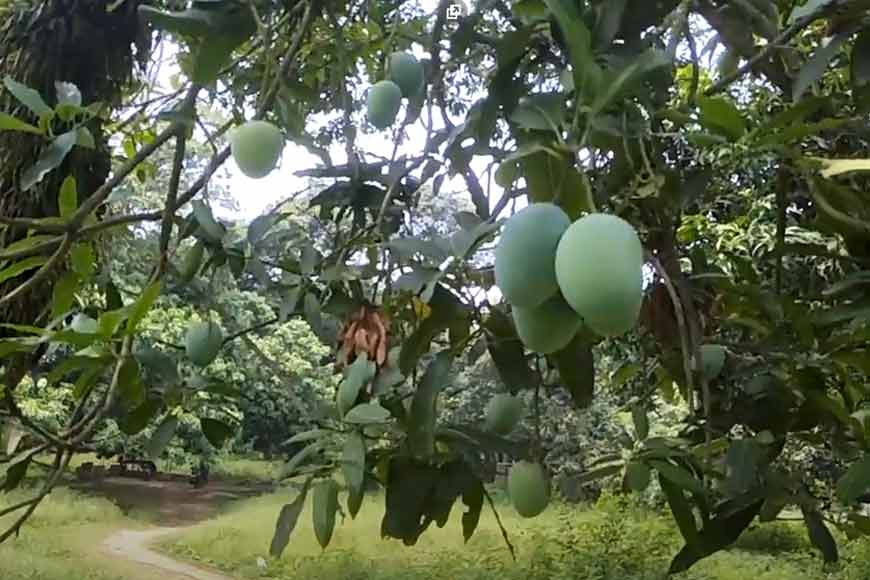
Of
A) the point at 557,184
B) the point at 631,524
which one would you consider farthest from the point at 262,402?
the point at 557,184

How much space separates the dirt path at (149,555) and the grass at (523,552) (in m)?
0.07

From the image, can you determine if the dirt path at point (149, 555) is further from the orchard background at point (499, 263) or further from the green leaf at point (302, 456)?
the green leaf at point (302, 456)

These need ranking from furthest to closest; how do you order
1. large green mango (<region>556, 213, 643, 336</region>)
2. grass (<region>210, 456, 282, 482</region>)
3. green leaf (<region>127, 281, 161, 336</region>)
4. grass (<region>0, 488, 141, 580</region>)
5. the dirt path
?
1. grass (<region>210, 456, 282, 482</region>)
2. the dirt path
3. grass (<region>0, 488, 141, 580</region>)
4. green leaf (<region>127, 281, 161, 336</region>)
5. large green mango (<region>556, 213, 643, 336</region>)

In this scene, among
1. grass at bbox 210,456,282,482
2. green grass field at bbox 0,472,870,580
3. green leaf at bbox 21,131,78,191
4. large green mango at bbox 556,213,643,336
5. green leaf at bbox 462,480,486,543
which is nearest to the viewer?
large green mango at bbox 556,213,643,336

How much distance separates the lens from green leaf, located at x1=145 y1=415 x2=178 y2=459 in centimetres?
97

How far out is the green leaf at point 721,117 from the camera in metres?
0.57

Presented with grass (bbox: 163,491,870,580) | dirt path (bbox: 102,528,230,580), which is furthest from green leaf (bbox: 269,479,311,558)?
dirt path (bbox: 102,528,230,580)

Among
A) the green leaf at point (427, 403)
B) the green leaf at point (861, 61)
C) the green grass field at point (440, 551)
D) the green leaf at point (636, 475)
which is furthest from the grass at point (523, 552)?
the green leaf at point (861, 61)

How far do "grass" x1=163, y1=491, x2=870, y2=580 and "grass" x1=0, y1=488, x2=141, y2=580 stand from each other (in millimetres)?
328

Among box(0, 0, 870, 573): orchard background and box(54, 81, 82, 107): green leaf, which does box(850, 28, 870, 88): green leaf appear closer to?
box(0, 0, 870, 573): orchard background

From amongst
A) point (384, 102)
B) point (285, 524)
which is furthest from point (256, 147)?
point (285, 524)

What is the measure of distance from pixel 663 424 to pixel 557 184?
281cm

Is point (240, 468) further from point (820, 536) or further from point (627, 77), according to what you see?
point (627, 77)

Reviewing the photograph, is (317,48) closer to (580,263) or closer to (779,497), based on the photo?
(779,497)
